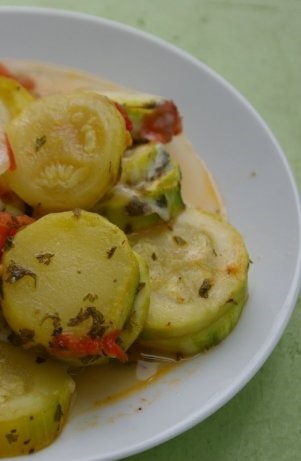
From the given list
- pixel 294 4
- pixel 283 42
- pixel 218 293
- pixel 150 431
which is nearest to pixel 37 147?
pixel 218 293

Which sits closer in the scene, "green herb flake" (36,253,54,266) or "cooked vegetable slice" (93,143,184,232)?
"green herb flake" (36,253,54,266)

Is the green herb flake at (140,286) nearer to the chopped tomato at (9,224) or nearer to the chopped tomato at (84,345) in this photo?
the chopped tomato at (84,345)

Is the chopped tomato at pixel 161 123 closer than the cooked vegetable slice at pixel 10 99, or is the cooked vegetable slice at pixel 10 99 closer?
the cooked vegetable slice at pixel 10 99

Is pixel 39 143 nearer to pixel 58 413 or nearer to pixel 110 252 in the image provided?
pixel 110 252

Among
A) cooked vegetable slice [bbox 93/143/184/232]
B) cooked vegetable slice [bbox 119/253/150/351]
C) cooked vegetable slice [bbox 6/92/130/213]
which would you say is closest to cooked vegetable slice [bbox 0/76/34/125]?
cooked vegetable slice [bbox 6/92/130/213]

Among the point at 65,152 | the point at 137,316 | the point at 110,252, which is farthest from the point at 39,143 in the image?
the point at 137,316

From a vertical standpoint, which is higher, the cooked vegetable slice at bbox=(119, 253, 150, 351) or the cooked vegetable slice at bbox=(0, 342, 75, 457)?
the cooked vegetable slice at bbox=(119, 253, 150, 351)

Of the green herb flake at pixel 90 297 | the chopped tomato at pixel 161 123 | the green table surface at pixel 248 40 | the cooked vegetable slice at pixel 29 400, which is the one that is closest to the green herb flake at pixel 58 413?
the cooked vegetable slice at pixel 29 400

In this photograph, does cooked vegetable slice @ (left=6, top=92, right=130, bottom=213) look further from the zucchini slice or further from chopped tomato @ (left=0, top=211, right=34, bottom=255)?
the zucchini slice
